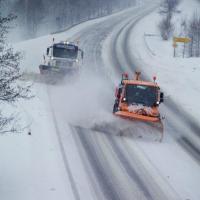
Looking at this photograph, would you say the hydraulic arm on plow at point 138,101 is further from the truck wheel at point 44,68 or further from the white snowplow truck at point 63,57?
the white snowplow truck at point 63,57

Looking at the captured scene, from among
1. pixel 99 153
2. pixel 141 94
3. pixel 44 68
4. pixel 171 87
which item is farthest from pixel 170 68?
pixel 99 153

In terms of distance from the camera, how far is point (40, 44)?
4266 centimetres

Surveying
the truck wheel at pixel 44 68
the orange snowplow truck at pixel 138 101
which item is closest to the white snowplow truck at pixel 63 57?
the truck wheel at pixel 44 68

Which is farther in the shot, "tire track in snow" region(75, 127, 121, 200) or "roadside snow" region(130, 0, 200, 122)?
"roadside snow" region(130, 0, 200, 122)

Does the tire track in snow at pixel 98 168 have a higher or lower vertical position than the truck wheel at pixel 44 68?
lower

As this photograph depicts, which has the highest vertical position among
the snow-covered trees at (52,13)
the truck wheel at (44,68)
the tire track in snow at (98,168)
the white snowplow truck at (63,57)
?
the snow-covered trees at (52,13)

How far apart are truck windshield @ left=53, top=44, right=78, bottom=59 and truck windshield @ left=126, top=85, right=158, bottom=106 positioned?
9727 millimetres

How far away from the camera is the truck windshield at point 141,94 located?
18438 millimetres

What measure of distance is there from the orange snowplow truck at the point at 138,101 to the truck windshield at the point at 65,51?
9274 millimetres

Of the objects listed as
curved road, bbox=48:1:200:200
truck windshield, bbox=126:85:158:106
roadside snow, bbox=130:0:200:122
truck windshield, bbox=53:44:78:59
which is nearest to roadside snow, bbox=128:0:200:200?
roadside snow, bbox=130:0:200:122

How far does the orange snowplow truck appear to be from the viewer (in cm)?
1761

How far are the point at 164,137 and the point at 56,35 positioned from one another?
3282 centimetres

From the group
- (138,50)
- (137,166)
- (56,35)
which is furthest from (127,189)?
(56,35)

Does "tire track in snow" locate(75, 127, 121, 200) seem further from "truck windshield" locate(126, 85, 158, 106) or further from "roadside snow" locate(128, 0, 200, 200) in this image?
"truck windshield" locate(126, 85, 158, 106)
